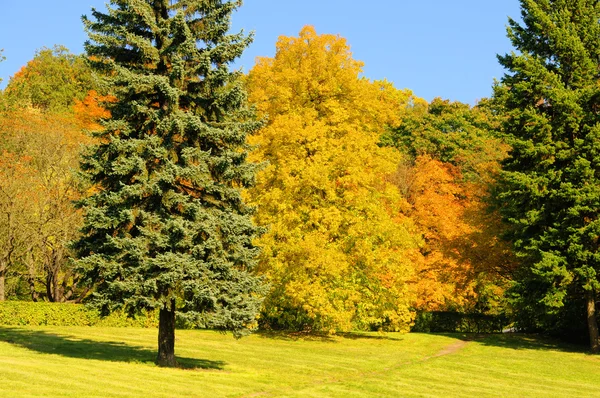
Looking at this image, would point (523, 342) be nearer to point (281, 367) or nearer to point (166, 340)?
point (281, 367)

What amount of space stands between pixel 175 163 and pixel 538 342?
85.0 ft

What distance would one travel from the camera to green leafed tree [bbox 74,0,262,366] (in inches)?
735

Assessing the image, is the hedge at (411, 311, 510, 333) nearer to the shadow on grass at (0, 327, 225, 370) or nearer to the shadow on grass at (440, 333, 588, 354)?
the shadow on grass at (440, 333, 588, 354)

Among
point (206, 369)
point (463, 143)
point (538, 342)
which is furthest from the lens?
point (463, 143)

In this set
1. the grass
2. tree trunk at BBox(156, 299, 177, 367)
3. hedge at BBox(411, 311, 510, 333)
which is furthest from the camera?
hedge at BBox(411, 311, 510, 333)

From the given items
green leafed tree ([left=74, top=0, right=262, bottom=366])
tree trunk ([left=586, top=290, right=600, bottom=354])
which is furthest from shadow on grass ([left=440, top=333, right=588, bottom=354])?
green leafed tree ([left=74, top=0, right=262, bottom=366])

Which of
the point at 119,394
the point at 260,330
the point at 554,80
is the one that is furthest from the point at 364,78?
the point at 119,394

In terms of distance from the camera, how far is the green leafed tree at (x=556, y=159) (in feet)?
100

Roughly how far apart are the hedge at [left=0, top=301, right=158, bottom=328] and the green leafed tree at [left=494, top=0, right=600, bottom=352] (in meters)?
19.1

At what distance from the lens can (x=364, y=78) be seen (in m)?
37.6

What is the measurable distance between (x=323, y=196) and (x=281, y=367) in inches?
444

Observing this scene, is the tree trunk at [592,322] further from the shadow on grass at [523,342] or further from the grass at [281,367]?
the grass at [281,367]

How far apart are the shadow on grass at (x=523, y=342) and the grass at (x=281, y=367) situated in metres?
0.22

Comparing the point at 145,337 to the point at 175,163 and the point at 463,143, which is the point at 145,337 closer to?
the point at 175,163
